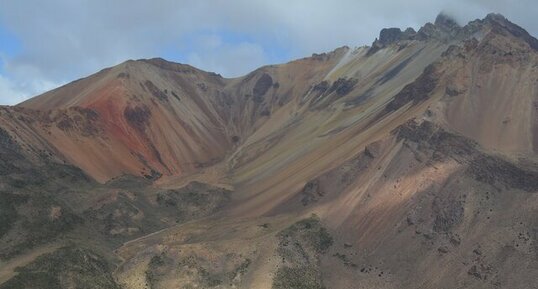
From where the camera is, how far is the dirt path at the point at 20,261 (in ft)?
203

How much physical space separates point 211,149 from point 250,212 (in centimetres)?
6807

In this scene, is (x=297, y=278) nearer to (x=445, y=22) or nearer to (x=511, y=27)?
Answer: (x=511, y=27)

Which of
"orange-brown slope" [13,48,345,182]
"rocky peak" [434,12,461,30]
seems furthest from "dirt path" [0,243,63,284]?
"rocky peak" [434,12,461,30]

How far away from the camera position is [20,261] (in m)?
66.2

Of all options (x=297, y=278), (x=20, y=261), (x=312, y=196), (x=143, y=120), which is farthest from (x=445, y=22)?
(x=20, y=261)

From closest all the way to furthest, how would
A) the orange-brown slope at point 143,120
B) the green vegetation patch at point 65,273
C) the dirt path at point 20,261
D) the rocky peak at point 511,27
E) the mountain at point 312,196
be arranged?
the green vegetation patch at point 65,273, the dirt path at point 20,261, the mountain at point 312,196, the orange-brown slope at point 143,120, the rocky peak at point 511,27

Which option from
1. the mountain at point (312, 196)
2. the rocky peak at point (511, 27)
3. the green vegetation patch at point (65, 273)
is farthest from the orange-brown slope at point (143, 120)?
the rocky peak at point (511, 27)

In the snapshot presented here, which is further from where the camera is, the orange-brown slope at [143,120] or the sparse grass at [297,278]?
the orange-brown slope at [143,120]

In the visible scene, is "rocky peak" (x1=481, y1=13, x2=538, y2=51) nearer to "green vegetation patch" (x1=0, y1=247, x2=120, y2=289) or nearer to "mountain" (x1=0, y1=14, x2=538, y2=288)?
"mountain" (x1=0, y1=14, x2=538, y2=288)

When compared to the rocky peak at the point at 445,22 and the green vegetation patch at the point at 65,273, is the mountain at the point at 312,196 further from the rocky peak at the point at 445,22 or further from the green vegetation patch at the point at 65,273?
the rocky peak at the point at 445,22

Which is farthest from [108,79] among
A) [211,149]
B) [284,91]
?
[284,91]

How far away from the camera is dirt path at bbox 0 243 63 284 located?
61822 millimetres

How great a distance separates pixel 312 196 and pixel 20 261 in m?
35.1

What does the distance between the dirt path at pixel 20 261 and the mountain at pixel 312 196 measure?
284mm
